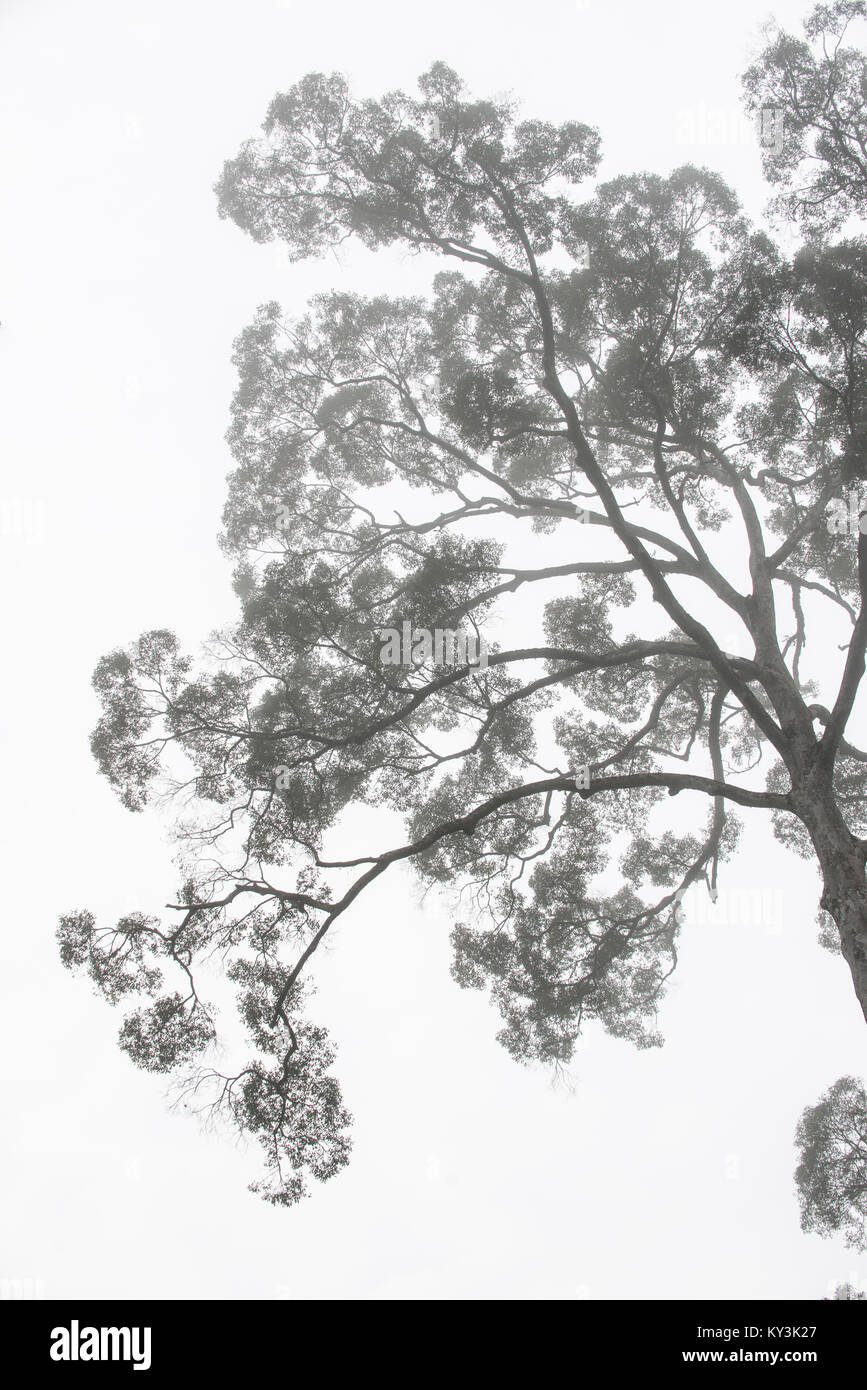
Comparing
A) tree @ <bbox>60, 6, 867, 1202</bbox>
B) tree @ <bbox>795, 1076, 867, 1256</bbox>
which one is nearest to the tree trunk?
tree @ <bbox>60, 6, 867, 1202</bbox>

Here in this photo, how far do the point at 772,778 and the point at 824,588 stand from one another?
12.2 ft

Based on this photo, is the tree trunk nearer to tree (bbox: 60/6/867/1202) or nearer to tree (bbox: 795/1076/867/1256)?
tree (bbox: 60/6/867/1202)

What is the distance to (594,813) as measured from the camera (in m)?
10.5

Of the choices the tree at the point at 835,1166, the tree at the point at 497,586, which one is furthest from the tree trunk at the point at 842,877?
the tree at the point at 835,1166

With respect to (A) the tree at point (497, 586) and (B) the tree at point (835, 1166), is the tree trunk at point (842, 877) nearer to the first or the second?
(A) the tree at point (497, 586)

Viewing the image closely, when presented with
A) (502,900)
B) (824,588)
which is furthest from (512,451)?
(502,900)

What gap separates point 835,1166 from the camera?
9.78m

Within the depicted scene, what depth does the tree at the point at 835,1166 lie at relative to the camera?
960 centimetres

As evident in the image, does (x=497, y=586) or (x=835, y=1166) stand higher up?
(x=497, y=586)

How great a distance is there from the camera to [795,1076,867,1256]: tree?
9.60 m

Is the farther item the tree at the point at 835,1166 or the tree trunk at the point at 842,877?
the tree at the point at 835,1166

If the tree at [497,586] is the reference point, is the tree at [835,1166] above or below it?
below

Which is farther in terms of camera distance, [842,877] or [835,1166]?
[835,1166]
